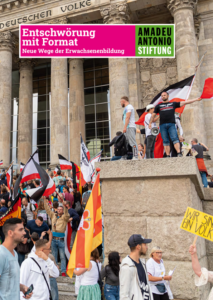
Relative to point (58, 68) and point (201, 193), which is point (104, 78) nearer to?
point (58, 68)

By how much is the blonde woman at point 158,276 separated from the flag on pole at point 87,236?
0.97 metres

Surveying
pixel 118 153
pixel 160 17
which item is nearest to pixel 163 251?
pixel 118 153

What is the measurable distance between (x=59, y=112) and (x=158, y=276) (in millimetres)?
17614

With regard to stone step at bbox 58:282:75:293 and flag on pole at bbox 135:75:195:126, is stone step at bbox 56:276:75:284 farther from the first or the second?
flag on pole at bbox 135:75:195:126

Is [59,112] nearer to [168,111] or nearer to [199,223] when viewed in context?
[168,111]

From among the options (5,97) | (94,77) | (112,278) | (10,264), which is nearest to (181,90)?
(112,278)

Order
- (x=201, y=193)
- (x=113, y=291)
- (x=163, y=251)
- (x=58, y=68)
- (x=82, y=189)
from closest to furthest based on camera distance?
1. (x=113, y=291)
2. (x=163, y=251)
3. (x=201, y=193)
4. (x=82, y=189)
5. (x=58, y=68)

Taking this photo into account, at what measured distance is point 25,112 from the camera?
2641 centimetres

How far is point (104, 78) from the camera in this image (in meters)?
27.2

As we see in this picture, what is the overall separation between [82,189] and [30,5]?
17465 mm

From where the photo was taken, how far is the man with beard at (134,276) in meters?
3.60

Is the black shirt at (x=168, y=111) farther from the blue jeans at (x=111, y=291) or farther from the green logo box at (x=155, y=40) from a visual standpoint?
the blue jeans at (x=111, y=291)

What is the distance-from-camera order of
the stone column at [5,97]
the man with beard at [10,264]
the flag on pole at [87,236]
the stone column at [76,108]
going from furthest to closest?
the stone column at [76,108] < the stone column at [5,97] < the flag on pole at [87,236] < the man with beard at [10,264]

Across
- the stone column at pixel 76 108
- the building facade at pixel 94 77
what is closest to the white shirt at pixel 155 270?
the building facade at pixel 94 77
